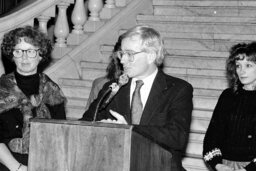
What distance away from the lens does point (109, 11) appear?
7.64 m

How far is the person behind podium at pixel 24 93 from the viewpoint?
4.29 m

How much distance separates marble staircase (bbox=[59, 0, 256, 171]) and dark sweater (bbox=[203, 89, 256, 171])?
3.10ft

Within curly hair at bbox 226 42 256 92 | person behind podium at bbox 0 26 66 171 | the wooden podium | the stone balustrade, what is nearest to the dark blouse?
person behind podium at bbox 0 26 66 171

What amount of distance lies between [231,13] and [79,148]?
4614 millimetres

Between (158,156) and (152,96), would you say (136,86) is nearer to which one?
(152,96)

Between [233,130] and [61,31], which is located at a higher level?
[61,31]

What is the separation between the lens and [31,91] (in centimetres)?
448

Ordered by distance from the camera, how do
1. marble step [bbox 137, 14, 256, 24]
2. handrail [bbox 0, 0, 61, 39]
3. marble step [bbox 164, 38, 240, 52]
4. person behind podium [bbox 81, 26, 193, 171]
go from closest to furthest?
person behind podium [bbox 81, 26, 193, 171], handrail [bbox 0, 0, 61, 39], marble step [bbox 164, 38, 240, 52], marble step [bbox 137, 14, 256, 24]

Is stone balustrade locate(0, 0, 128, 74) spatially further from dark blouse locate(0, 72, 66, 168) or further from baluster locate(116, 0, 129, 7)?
dark blouse locate(0, 72, 66, 168)

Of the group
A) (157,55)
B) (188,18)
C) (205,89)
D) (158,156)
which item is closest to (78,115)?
(205,89)

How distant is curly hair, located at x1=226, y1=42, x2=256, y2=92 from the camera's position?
15.6ft

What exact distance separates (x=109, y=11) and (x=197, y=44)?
1.25 meters

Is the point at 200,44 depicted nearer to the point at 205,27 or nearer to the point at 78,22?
the point at 205,27

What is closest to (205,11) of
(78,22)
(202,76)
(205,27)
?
(205,27)
